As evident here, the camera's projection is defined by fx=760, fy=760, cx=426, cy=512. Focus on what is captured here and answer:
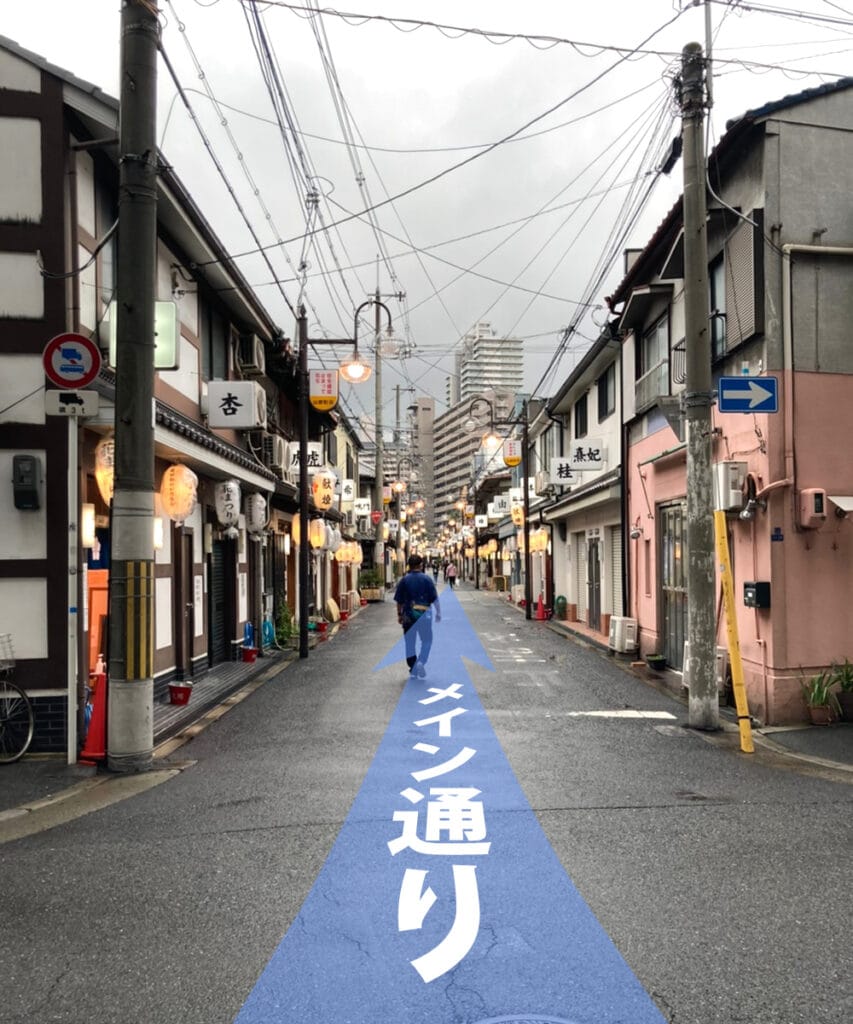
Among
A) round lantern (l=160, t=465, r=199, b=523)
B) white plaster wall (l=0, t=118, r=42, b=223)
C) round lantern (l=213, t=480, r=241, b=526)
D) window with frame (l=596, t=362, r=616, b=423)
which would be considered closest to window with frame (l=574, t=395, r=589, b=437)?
window with frame (l=596, t=362, r=616, b=423)

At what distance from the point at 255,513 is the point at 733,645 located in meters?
10.7

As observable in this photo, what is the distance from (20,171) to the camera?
8.61 metres

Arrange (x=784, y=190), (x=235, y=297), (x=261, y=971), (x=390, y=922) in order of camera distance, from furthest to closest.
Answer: (x=235, y=297), (x=784, y=190), (x=390, y=922), (x=261, y=971)

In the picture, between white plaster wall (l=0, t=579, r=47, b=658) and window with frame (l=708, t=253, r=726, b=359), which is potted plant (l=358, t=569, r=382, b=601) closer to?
window with frame (l=708, t=253, r=726, b=359)

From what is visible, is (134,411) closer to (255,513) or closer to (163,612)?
(163,612)

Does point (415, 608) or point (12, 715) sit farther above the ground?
point (415, 608)

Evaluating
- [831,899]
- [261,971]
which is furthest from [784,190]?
[261,971]

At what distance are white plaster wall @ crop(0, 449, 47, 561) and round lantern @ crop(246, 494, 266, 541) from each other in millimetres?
8044

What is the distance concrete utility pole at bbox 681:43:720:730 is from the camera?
9406 millimetres

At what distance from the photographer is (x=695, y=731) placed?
941 centimetres

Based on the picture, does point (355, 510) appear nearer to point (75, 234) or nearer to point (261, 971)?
point (75, 234)

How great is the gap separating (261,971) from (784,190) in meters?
10.7

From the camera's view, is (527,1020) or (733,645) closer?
(527,1020)
